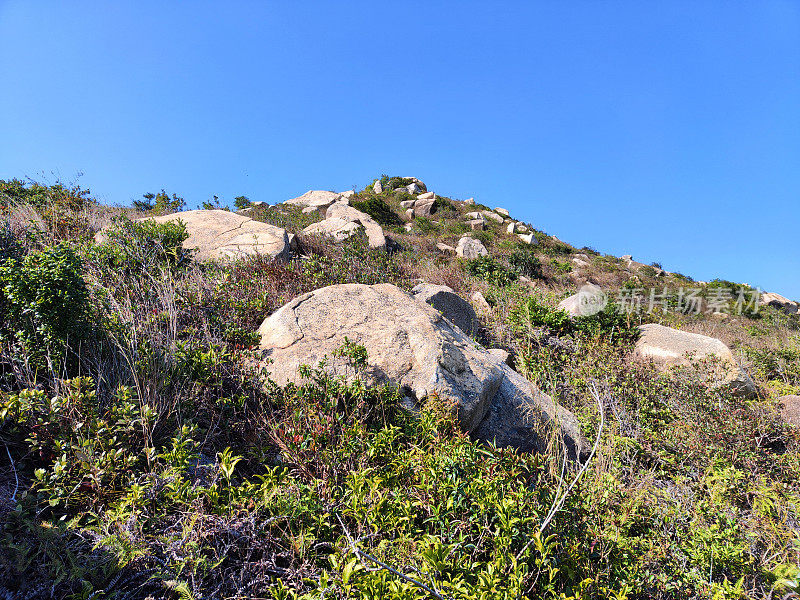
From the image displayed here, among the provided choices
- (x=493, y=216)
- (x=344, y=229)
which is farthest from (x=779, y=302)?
(x=344, y=229)

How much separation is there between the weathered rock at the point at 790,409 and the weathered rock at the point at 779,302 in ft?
64.8

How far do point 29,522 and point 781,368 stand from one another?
11.7 meters

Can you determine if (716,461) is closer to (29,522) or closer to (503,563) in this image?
(503,563)

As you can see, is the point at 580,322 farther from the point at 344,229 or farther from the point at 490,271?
the point at 344,229

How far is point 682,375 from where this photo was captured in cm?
668

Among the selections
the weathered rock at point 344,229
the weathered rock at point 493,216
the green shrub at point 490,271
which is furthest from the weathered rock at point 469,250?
the weathered rock at point 493,216

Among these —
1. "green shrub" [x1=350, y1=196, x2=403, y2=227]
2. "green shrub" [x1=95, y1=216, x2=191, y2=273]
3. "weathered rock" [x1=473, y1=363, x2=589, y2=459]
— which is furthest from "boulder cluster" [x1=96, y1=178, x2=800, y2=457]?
"green shrub" [x1=350, y1=196, x2=403, y2=227]

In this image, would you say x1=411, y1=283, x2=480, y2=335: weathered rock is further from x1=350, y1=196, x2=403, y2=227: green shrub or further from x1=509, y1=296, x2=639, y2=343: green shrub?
x1=350, y1=196, x2=403, y2=227: green shrub

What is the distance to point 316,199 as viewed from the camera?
2555cm

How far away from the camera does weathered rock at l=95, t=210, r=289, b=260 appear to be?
28.3 feet

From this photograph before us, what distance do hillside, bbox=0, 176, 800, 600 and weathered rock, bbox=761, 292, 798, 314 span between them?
20.7 meters

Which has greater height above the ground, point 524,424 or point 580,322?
point 580,322

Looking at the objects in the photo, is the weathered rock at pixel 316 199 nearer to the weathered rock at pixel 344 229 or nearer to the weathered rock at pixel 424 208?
the weathered rock at pixel 424 208

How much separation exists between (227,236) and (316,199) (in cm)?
1673
